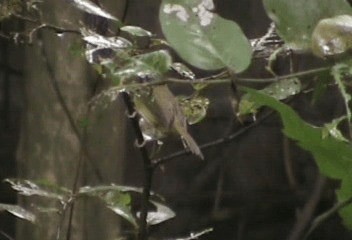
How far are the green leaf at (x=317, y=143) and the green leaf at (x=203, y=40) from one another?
0.03 meters

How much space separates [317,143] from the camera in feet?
1.44

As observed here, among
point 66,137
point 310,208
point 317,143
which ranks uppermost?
point 310,208

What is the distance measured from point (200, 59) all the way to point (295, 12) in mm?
55

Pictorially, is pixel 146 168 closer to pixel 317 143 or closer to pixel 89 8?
pixel 89 8

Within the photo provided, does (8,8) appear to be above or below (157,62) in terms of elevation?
above

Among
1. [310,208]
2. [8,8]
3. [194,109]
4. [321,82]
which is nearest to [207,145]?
[194,109]

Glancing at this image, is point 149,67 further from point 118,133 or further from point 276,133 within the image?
point 276,133

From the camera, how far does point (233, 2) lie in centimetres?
200

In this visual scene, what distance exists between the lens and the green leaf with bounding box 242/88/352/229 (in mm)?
428

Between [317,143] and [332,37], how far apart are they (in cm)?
5

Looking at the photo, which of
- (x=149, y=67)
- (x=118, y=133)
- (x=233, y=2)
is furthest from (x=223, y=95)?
(x=149, y=67)

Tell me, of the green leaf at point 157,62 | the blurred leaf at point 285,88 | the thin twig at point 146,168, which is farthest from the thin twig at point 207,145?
the green leaf at point 157,62

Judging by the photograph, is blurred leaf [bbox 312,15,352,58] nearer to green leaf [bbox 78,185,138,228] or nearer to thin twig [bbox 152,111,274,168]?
thin twig [bbox 152,111,274,168]

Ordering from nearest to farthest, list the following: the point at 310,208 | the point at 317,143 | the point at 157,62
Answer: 1. the point at 317,143
2. the point at 157,62
3. the point at 310,208
